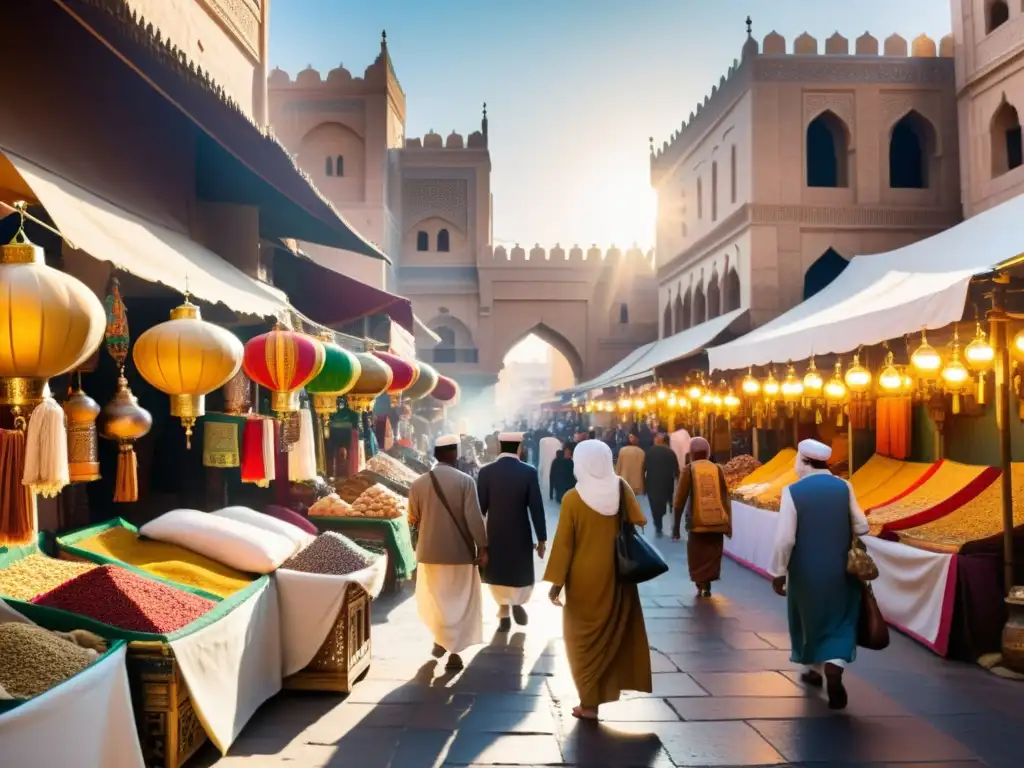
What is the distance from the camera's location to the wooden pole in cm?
484

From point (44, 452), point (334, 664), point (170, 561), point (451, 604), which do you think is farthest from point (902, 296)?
point (44, 452)

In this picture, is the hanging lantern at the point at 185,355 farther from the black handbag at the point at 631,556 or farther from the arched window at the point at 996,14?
the arched window at the point at 996,14

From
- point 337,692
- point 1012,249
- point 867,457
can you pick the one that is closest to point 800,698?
point 337,692

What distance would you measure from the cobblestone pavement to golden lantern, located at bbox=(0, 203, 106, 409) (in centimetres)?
169

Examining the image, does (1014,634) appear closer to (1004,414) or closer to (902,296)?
(1004,414)

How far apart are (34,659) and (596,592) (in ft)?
7.60

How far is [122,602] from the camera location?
123 inches

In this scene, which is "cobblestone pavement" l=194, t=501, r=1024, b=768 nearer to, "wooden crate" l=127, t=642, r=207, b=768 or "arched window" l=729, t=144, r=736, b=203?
"wooden crate" l=127, t=642, r=207, b=768

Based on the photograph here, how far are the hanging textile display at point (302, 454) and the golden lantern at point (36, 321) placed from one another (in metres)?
3.14

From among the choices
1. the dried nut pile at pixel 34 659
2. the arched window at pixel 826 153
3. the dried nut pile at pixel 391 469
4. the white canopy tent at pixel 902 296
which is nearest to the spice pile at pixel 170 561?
the dried nut pile at pixel 34 659

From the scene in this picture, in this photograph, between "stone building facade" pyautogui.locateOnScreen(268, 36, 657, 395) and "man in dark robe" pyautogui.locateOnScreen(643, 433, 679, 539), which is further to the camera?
"stone building facade" pyautogui.locateOnScreen(268, 36, 657, 395)

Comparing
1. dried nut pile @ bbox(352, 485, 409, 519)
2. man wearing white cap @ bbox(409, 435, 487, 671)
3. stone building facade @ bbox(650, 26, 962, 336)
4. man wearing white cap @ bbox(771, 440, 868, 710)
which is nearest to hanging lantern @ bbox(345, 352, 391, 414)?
dried nut pile @ bbox(352, 485, 409, 519)

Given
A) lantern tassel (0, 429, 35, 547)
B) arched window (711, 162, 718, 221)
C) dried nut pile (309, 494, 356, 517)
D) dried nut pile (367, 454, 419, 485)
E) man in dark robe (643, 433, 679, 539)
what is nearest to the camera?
lantern tassel (0, 429, 35, 547)

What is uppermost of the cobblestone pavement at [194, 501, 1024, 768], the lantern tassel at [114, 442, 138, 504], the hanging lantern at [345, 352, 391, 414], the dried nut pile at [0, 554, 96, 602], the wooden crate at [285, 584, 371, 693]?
the hanging lantern at [345, 352, 391, 414]
